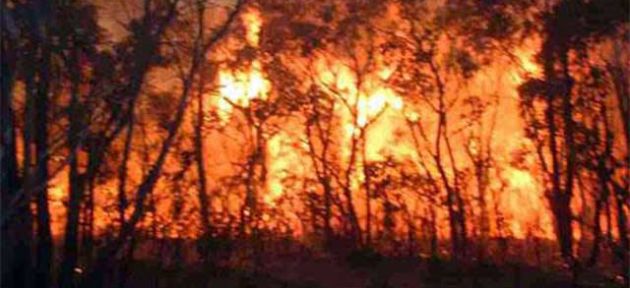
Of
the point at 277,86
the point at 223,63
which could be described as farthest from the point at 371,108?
the point at 223,63

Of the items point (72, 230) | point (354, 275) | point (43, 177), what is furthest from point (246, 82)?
point (43, 177)

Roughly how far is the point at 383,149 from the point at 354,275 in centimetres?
240

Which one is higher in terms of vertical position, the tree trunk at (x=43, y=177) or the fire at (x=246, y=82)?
the fire at (x=246, y=82)

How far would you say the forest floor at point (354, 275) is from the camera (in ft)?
47.0

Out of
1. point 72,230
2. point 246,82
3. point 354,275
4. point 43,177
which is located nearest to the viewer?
point 43,177

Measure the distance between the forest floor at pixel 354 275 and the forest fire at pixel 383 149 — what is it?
0.06m

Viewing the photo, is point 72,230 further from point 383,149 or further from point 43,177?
point 383,149

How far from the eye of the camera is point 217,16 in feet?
43.7

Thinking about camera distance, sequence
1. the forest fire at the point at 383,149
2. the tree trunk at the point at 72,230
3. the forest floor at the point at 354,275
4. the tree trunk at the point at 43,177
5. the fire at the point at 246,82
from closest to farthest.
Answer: the tree trunk at the point at 43,177, the tree trunk at the point at 72,230, the forest floor at the point at 354,275, the forest fire at the point at 383,149, the fire at the point at 246,82

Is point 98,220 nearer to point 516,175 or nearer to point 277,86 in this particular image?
point 277,86

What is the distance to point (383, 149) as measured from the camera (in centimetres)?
1691

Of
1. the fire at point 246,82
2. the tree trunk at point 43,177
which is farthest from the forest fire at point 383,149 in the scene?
the tree trunk at point 43,177

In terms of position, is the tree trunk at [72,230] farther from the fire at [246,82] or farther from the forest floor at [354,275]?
the fire at [246,82]

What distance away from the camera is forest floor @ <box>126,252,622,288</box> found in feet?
47.0
